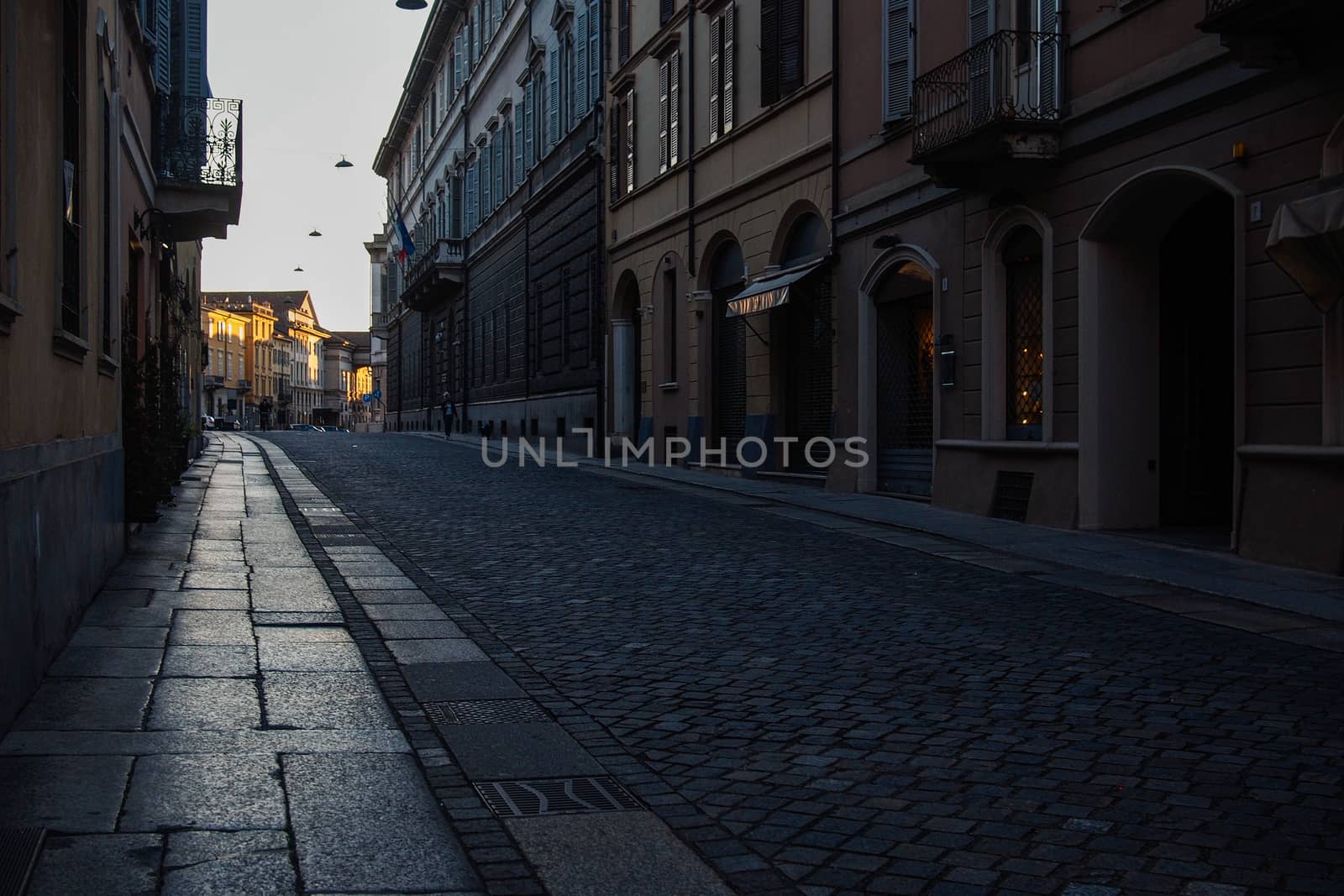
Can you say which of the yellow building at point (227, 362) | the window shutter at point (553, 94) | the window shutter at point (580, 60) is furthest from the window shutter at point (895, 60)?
the yellow building at point (227, 362)

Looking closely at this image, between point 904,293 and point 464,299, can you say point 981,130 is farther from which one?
point 464,299

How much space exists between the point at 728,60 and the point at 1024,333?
10.5 meters

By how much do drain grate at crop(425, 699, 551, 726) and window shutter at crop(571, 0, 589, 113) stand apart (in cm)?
2776

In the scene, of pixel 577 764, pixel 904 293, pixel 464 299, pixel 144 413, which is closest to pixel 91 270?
pixel 144 413

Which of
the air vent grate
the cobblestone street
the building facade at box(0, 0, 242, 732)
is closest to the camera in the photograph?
the cobblestone street

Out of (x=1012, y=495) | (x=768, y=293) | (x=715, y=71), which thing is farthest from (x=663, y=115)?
(x=1012, y=495)

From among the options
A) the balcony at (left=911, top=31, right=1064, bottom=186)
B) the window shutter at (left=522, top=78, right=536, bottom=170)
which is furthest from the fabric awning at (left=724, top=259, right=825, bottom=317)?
the window shutter at (left=522, top=78, right=536, bottom=170)

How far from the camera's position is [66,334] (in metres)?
7.01

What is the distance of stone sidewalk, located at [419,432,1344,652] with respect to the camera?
27.8 ft

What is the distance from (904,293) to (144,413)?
994 cm

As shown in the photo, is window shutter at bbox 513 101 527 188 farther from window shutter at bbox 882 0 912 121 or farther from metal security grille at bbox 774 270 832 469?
window shutter at bbox 882 0 912 121

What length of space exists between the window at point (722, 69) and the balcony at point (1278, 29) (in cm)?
1347

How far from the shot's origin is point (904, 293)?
17.8 m

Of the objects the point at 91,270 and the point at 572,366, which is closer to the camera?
the point at 91,270
